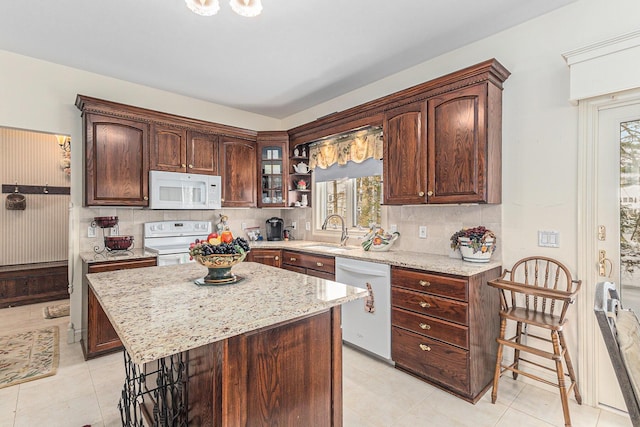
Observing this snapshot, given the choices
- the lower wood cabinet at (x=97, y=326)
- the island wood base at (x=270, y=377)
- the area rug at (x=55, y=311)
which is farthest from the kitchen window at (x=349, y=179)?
the area rug at (x=55, y=311)

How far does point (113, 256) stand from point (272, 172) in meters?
2.09

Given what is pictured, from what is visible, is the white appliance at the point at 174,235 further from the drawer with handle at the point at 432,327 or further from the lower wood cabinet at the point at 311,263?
the drawer with handle at the point at 432,327

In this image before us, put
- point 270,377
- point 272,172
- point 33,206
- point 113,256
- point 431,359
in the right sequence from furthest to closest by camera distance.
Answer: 1. point 33,206
2. point 272,172
3. point 113,256
4. point 431,359
5. point 270,377

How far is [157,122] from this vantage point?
342 cm

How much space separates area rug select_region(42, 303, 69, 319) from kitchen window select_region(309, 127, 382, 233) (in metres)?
3.40

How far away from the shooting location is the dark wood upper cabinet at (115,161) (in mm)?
3033

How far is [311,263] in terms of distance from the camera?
3379 mm

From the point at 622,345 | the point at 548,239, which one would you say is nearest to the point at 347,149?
the point at 548,239

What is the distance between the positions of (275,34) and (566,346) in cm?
314

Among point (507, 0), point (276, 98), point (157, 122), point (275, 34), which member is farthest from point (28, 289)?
point (507, 0)

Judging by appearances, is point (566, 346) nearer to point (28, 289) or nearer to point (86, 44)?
point (86, 44)

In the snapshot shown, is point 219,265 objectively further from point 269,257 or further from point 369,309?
point 269,257

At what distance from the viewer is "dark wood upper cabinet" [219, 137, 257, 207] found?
3979mm

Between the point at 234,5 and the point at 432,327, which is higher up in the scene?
the point at 234,5
